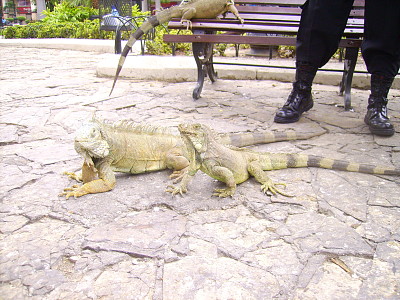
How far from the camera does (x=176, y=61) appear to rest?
805 cm

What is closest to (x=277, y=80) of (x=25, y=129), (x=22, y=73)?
(x=25, y=129)

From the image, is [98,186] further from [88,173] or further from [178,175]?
[178,175]

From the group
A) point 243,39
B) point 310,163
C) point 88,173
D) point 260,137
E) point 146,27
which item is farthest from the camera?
point 146,27

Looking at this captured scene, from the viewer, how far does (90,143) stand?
9.51ft

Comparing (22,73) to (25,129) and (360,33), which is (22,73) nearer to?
(25,129)

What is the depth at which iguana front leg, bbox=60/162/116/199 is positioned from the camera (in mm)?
2914

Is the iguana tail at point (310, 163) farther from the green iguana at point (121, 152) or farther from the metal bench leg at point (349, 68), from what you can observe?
the metal bench leg at point (349, 68)

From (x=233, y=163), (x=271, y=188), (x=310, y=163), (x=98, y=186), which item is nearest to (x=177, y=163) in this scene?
(x=233, y=163)

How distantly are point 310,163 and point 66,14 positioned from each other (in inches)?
758

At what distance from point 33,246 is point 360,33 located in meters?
4.53

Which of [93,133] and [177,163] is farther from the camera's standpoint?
[177,163]

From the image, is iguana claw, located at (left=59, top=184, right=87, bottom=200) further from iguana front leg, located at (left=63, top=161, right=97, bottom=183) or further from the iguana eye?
the iguana eye

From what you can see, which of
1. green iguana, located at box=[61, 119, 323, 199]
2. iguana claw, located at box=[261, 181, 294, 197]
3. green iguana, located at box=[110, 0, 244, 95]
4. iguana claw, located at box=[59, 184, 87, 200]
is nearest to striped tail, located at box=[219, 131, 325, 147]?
green iguana, located at box=[61, 119, 323, 199]

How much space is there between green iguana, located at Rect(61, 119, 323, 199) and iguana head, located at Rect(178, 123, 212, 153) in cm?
47
